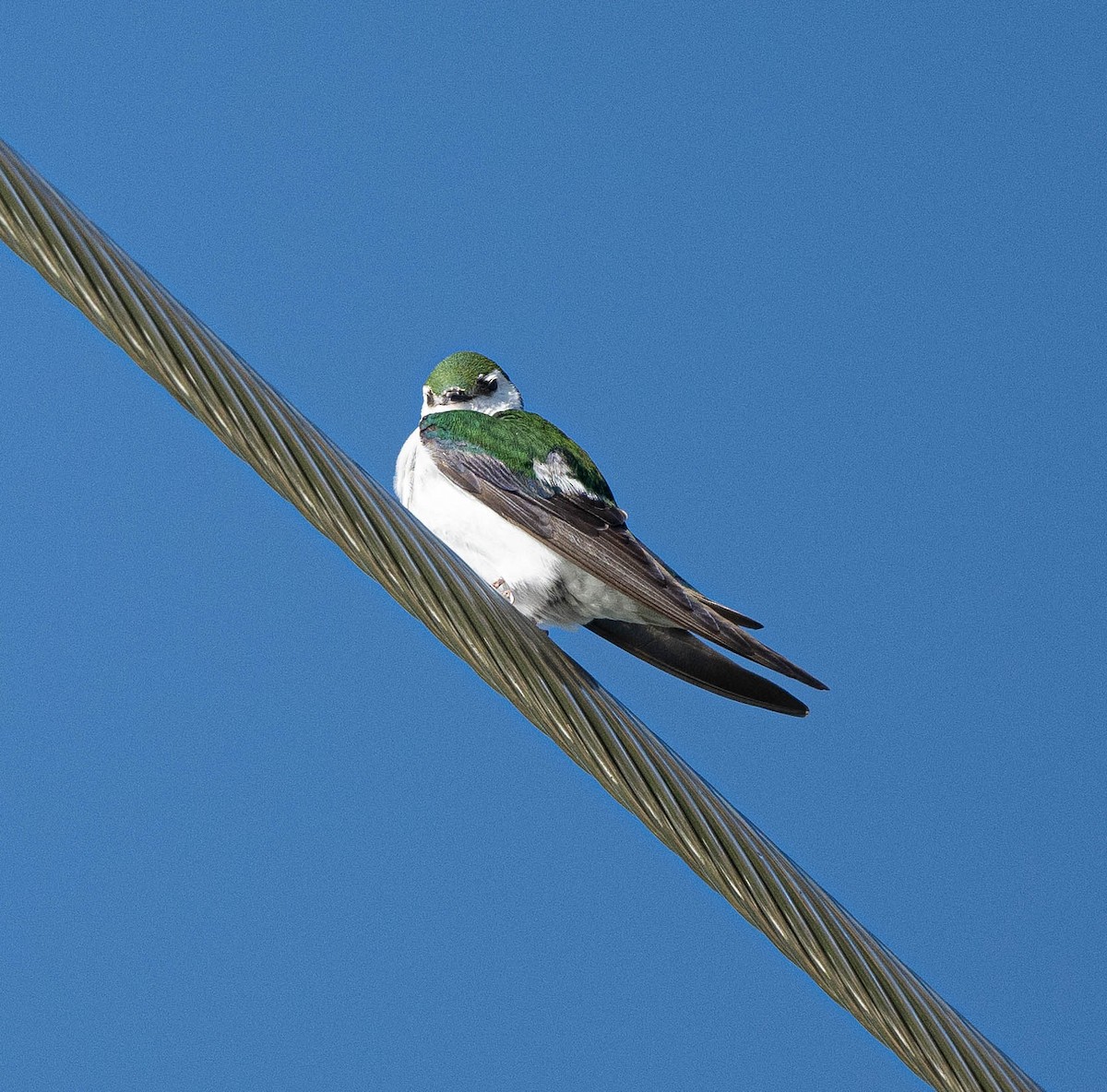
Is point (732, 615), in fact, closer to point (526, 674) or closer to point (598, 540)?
point (598, 540)

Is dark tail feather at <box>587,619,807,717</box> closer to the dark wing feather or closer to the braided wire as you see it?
the dark wing feather

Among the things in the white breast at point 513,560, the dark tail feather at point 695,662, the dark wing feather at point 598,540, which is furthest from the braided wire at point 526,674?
the white breast at point 513,560

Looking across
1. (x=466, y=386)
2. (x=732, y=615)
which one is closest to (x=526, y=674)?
(x=732, y=615)

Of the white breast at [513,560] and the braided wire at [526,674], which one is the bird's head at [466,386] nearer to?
the white breast at [513,560]

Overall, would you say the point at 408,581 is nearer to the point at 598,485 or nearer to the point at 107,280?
the point at 107,280

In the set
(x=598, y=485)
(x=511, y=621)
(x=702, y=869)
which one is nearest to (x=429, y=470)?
(x=598, y=485)

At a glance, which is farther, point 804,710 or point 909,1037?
point 804,710
